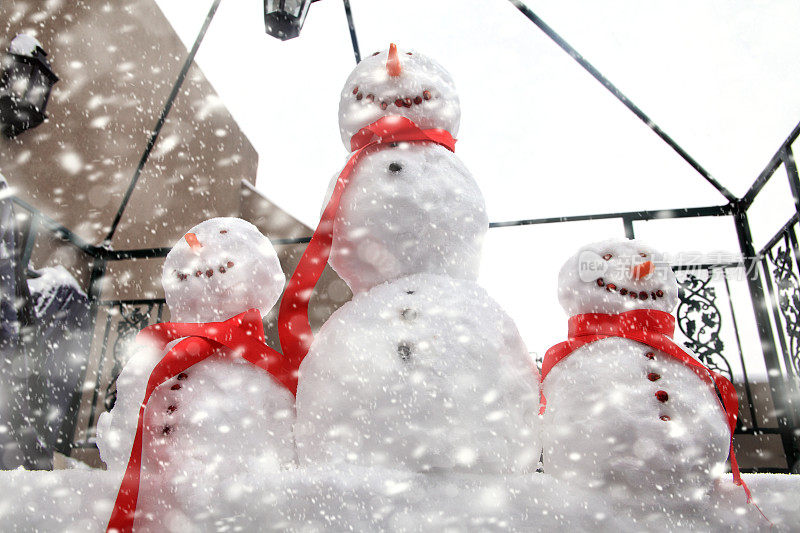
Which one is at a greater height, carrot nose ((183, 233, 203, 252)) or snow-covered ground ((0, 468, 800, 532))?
carrot nose ((183, 233, 203, 252))

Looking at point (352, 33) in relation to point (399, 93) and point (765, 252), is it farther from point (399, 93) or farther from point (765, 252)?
point (765, 252)

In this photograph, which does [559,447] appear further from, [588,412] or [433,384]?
[433,384]

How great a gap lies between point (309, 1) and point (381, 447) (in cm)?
139

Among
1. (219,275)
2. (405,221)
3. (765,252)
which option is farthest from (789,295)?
(219,275)

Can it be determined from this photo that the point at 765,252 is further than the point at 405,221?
Yes

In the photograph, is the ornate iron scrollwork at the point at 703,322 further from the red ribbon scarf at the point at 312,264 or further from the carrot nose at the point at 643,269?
the red ribbon scarf at the point at 312,264

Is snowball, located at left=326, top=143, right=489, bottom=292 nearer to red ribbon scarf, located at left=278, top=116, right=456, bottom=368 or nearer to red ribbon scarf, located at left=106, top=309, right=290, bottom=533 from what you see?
red ribbon scarf, located at left=278, top=116, right=456, bottom=368

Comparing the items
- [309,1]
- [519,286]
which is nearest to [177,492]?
[519,286]

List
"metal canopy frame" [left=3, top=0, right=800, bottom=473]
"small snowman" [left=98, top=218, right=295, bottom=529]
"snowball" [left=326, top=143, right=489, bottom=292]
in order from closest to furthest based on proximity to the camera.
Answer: "small snowman" [left=98, top=218, right=295, bottom=529], "snowball" [left=326, top=143, right=489, bottom=292], "metal canopy frame" [left=3, top=0, right=800, bottom=473]

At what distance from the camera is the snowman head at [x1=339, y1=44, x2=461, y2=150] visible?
817 mm

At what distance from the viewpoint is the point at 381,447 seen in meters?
0.57

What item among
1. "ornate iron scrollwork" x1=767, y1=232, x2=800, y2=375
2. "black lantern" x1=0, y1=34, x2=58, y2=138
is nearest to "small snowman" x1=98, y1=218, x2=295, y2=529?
"ornate iron scrollwork" x1=767, y1=232, x2=800, y2=375

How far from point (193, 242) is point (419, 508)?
530 mm

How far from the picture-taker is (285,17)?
1487 millimetres
